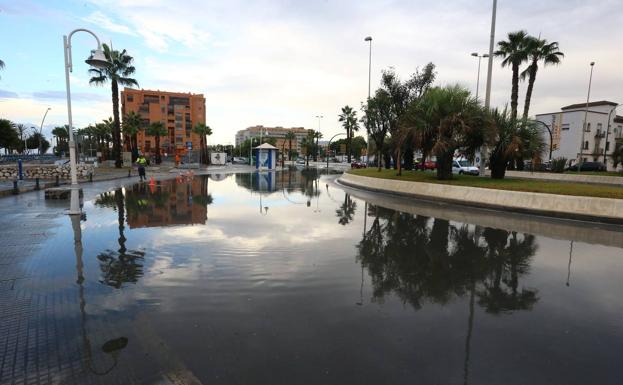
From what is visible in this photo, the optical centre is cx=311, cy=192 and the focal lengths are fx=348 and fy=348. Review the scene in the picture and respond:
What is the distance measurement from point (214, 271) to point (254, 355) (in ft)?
10.1

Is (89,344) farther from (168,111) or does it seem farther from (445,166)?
(168,111)

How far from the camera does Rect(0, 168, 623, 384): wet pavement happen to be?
3.69 meters

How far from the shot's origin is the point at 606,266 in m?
7.55

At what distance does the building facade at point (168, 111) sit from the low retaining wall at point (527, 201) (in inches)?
3958

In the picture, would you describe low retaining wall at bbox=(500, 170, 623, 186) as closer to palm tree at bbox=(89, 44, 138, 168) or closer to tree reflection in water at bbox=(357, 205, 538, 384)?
tree reflection in water at bbox=(357, 205, 538, 384)

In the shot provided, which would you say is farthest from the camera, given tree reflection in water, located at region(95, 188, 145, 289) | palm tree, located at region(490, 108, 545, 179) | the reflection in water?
palm tree, located at region(490, 108, 545, 179)

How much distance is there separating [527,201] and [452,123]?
285 inches

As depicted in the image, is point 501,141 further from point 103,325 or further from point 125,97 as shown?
point 125,97

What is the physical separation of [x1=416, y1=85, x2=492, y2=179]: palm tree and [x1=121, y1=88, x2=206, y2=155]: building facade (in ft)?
322

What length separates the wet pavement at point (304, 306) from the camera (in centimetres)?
369

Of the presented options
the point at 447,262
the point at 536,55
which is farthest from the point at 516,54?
the point at 447,262

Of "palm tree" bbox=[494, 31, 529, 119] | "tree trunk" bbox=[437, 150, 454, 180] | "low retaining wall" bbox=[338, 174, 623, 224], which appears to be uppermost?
"palm tree" bbox=[494, 31, 529, 119]

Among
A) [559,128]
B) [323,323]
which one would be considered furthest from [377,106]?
[559,128]

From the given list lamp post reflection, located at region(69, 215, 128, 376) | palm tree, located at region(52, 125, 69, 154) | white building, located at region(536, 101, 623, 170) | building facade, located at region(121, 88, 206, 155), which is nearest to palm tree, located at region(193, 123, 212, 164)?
building facade, located at region(121, 88, 206, 155)
